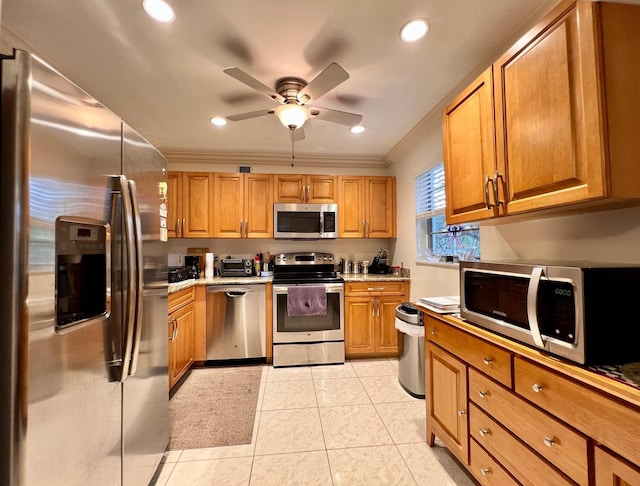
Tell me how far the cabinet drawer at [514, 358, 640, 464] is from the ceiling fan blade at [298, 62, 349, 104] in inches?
66.7

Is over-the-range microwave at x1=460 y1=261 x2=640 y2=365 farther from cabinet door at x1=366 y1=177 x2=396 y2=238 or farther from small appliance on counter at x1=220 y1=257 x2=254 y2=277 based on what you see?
small appliance on counter at x1=220 y1=257 x2=254 y2=277

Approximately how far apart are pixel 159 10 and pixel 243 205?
2.20 m

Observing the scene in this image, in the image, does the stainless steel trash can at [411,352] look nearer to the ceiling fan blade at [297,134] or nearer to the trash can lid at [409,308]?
the trash can lid at [409,308]

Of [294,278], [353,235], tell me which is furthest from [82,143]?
[353,235]

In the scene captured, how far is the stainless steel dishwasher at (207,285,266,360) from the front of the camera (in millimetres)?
3033

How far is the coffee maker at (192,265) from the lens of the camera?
3260 mm

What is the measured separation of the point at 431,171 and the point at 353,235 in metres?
1.25

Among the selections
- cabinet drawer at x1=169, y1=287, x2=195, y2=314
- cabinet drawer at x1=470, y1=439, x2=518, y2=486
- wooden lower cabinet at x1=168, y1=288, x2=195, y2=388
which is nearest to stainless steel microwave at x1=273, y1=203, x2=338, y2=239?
cabinet drawer at x1=169, y1=287, x2=195, y2=314

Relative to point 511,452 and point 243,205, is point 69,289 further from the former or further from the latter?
point 243,205

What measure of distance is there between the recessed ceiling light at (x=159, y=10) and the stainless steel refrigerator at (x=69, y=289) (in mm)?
674

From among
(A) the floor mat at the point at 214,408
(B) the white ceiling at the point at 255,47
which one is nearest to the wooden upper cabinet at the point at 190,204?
(B) the white ceiling at the point at 255,47

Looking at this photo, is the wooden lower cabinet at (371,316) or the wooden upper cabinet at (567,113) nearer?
the wooden upper cabinet at (567,113)

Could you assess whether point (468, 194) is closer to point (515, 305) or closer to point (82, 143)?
point (515, 305)

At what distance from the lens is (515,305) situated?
1141 mm
